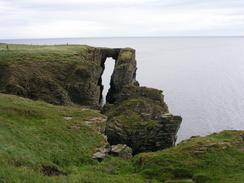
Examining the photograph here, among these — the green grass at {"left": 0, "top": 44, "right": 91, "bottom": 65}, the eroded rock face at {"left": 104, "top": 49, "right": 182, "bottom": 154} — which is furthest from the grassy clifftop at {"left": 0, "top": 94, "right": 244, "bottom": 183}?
the green grass at {"left": 0, "top": 44, "right": 91, "bottom": 65}

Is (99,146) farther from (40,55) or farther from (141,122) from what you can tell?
(40,55)

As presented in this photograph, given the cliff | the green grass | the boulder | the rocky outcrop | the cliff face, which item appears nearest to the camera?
the cliff

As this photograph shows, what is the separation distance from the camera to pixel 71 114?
49.2 m

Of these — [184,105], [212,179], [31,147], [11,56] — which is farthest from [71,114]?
[184,105]

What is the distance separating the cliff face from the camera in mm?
55031

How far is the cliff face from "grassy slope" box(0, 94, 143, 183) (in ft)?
33.7

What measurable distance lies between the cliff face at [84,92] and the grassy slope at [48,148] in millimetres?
10279

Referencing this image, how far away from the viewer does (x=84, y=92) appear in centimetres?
7819

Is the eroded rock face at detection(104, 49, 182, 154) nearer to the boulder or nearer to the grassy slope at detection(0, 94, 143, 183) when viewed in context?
the grassy slope at detection(0, 94, 143, 183)

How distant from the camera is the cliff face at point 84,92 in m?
55.0

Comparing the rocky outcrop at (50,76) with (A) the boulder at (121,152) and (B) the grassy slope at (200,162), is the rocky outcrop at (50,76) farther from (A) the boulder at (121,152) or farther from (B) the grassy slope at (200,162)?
(B) the grassy slope at (200,162)

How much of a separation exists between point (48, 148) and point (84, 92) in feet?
137

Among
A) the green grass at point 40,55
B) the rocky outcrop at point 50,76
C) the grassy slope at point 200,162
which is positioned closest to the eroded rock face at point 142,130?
the grassy slope at point 200,162

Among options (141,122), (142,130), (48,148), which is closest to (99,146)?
(48,148)
